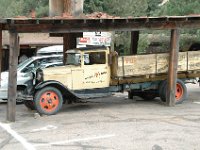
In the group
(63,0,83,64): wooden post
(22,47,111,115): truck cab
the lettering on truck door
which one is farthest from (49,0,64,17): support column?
the lettering on truck door

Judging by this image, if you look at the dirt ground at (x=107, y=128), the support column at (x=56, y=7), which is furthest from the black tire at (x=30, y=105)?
the support column at (x=56, y=7)

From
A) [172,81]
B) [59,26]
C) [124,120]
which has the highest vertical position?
[59,26]

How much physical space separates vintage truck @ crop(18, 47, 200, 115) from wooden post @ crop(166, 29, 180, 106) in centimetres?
45

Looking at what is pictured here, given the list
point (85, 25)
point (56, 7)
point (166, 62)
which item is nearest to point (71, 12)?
point (56, 7)

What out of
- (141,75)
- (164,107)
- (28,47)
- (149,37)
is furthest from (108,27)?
(149,37)

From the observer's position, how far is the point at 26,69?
1834cm

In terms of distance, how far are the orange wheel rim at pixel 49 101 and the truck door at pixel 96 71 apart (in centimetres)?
120

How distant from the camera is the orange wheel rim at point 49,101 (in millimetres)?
14656

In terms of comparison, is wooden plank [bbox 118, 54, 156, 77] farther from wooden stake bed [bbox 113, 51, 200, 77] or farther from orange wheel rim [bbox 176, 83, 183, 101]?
orange wheel rim [bbox 176, 83, 183, 101]

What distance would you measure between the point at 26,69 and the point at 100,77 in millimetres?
3992

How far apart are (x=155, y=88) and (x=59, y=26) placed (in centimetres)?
478

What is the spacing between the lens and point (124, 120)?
44.0 feet

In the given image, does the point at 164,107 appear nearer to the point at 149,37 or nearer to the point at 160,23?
the point at 160,23

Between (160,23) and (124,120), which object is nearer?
(124,120)
